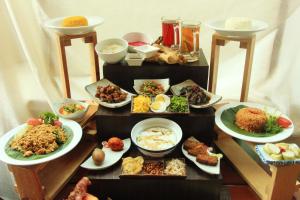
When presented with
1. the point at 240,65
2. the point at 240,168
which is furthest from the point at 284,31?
the point at 240,168

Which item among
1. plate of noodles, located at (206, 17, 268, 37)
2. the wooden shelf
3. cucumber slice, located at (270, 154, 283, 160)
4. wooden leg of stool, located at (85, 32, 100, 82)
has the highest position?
plate of noodles, located at (206, 17, 268, 37)

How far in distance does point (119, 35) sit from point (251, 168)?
1.14 m

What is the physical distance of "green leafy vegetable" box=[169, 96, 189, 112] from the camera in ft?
4.58

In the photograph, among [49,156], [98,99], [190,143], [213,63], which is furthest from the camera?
[213,63]

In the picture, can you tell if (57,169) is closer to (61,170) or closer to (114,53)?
(61,170)

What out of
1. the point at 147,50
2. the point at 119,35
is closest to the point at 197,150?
the point at 147,50

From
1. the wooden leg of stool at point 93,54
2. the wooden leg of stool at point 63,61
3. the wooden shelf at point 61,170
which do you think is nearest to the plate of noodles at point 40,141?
the wooden shelf at point 61,170

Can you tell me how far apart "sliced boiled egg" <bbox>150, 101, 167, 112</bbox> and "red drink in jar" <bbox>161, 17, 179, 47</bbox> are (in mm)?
404

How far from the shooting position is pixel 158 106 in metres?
1.42

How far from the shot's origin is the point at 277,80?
190cm

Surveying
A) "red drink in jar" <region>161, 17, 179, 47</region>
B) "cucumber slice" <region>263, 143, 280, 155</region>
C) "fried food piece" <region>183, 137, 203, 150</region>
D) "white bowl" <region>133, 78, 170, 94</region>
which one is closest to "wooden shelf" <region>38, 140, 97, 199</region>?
"white bowl" <region>133, 78, 170, 94</region>

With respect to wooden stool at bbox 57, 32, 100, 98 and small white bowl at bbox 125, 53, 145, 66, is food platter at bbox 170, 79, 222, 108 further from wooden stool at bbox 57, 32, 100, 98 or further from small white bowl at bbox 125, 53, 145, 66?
wooden stool at bbox 57, 32, 100, 98

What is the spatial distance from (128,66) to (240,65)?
2.75 ft

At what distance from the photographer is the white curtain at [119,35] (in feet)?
5.84
